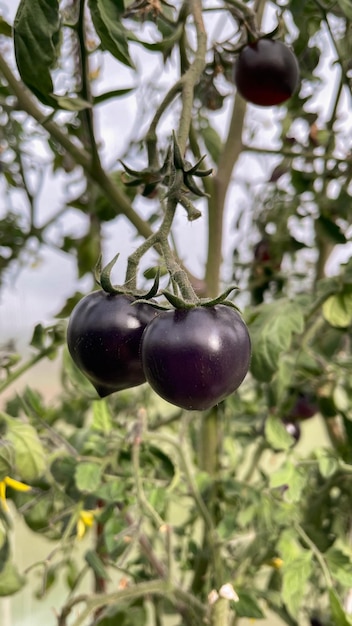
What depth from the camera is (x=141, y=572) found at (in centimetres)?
69

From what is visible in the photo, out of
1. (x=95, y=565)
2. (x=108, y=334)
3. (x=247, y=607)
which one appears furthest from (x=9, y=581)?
(x=108, y=334)

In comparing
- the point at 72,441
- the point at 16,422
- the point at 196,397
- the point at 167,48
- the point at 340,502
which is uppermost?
the point at 167,48

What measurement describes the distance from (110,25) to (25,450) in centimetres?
31

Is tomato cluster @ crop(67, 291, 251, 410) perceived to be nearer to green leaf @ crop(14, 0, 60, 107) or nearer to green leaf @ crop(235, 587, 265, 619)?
green leaf @ crop(14, 0, 60, 107)

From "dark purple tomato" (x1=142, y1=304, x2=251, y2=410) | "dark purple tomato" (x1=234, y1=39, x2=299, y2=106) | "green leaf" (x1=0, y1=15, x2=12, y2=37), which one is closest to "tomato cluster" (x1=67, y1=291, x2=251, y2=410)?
"dark purple tomato" (x1=142, y1=304, x2=251, y2=410)

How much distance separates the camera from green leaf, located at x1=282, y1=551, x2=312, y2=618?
53cm

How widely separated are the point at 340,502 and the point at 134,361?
599 mm

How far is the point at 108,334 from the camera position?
288 mm

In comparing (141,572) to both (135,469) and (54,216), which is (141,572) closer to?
(135,469)

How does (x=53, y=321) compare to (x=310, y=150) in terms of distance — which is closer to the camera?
(x=53, y=321)

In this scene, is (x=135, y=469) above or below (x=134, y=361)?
below

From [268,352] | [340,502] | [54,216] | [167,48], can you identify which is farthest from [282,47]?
[340,502]

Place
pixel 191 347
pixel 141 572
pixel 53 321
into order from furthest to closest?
pixel 141 572 < pixel 53 321 < pixel 191 347

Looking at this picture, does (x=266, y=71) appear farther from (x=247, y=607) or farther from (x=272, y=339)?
(x=247, y=607)
